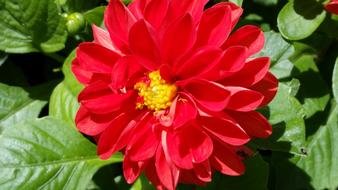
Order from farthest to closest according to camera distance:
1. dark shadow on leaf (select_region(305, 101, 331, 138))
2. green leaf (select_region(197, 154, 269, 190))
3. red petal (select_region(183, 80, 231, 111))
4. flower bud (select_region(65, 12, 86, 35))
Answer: dark shadow on leaf (select_region(305, 101, 331, 138))
flower bud (select_region(65, 12, 86, 35))
green leaf (select_region(197, 154, 269, 190))
red petal (select_region(183, 80, 231, 111))

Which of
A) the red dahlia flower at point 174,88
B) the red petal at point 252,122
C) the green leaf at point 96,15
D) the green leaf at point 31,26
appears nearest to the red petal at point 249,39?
the red dahlia flower at point 174,88

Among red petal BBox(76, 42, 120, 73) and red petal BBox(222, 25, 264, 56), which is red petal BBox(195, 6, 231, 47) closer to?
red petal BBox(222, 25, 264, 56)

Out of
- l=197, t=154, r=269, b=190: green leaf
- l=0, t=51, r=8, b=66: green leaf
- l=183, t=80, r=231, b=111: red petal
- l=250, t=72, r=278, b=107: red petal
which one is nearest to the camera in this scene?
l=183, t=80, r=231, b=111: red petal

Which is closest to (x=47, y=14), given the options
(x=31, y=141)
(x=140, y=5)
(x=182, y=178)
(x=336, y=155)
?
(x=31, y=141)

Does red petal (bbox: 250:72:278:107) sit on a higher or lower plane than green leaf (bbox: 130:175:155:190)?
higher

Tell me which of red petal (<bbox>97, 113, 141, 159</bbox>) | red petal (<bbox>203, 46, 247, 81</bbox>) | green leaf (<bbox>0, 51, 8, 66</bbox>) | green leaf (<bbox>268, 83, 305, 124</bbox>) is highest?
red petal (<bbox>203, 46, 247, 81</bbox>)

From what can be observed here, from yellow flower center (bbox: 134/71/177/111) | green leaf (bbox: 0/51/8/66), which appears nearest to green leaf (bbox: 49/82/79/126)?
green leaf (bbox: 0/51/8/66)

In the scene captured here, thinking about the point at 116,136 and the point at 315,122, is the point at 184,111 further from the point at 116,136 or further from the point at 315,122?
the point at 315,122
